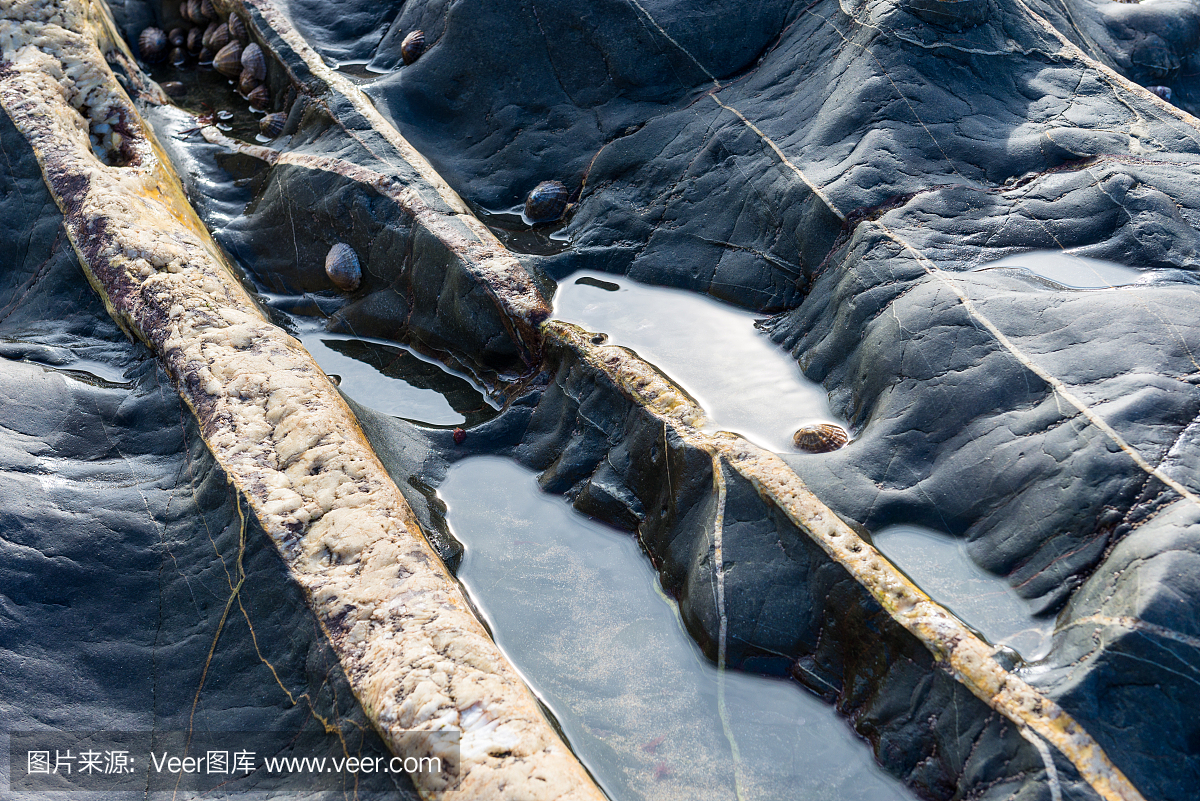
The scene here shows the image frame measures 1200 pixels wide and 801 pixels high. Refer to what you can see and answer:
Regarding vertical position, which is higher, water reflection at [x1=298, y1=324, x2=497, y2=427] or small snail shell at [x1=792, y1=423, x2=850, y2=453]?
small snail shell at [x1=792, y1=423, x2=850, y2=453]

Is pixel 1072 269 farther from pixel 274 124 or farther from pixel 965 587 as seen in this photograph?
pixel 274 124

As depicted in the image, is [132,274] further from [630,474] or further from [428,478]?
[630,474]

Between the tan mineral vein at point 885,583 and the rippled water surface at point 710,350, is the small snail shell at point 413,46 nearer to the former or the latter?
the rippled water surface at point 710,350

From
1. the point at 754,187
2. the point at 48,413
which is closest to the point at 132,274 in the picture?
the point at 48,413

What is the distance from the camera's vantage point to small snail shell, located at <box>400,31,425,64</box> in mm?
4727

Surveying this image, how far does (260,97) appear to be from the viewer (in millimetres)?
5203

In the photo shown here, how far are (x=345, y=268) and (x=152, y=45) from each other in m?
3.03

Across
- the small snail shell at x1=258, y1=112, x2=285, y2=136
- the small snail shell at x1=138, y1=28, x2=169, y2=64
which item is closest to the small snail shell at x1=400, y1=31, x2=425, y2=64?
the small snail shell at x1=258, y1=112, x2=285, y2=136

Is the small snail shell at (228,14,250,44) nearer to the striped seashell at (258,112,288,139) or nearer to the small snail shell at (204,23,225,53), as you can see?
the small snail shell at (204,23,225,53)

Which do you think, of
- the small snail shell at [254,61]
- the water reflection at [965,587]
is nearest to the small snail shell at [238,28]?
the small snail shell at [254,61]

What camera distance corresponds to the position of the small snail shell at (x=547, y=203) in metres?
4.14

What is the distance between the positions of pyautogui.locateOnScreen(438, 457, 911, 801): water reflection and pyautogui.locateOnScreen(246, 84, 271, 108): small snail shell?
3.27 m

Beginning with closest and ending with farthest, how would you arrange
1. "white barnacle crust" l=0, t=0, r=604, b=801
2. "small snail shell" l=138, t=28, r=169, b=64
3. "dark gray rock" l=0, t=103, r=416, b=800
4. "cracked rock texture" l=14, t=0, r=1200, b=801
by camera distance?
"white barnacle crust" l=0, t=0, r=604, b=801, "cracked rock texture" l=14, t=0, r=1200, b=801, "dark gray rock" l=0, t=103, r=416, b=800, "small snail shell" l=138, t=28, r=169, b=64

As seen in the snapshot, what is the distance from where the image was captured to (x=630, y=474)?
3082 millimetres
